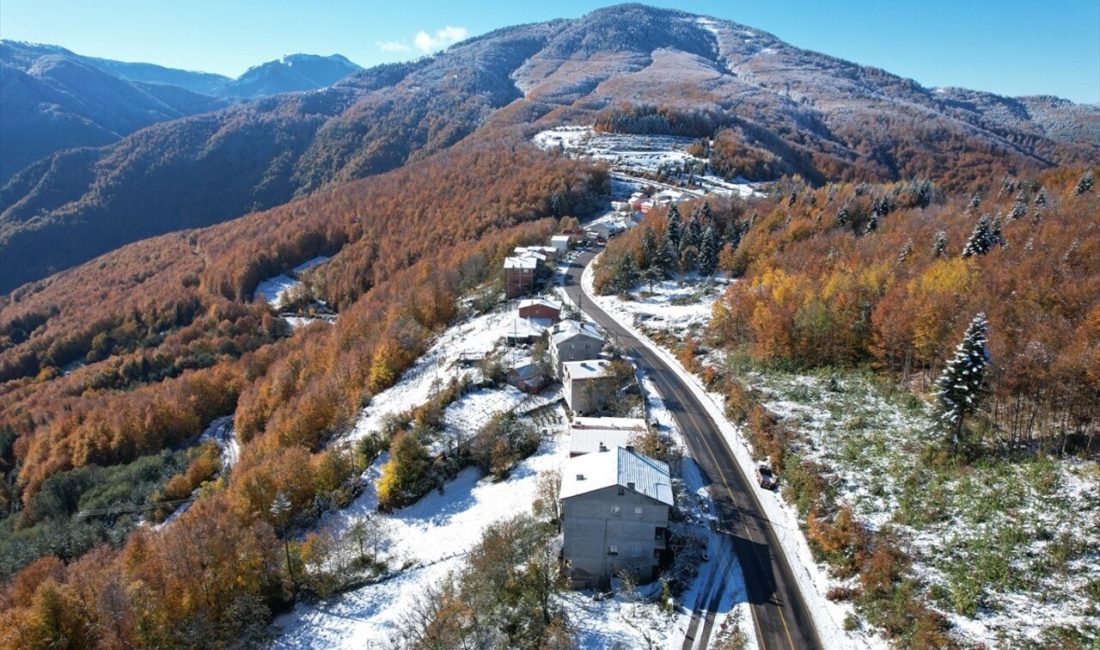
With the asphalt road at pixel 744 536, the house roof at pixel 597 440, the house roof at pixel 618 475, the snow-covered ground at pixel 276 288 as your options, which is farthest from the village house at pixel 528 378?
the snow-covered ground at pixel 276 288

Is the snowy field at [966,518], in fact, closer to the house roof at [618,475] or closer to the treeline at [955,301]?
the treeline at [955,301]

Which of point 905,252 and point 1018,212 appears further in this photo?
point 1018,212

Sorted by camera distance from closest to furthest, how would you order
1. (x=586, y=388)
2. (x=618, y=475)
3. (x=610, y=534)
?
(x=618, y=475)
(x=610, y=534)
(x=586, y=388)

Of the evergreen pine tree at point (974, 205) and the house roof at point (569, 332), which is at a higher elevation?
the evergreen pine tree at point (974, 205)

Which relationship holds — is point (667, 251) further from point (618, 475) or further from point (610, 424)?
point (618, 475)

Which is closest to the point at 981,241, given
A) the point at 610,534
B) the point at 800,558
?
the point at 800,558

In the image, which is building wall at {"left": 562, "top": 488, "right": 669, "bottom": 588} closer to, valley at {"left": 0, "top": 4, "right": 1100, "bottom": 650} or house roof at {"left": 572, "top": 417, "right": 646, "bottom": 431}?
valley at {"left": 0, "top": 4, "right": 1100, "bottom": 650}

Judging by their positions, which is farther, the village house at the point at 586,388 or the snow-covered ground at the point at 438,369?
the snow-covered ground at the point at 438,369
